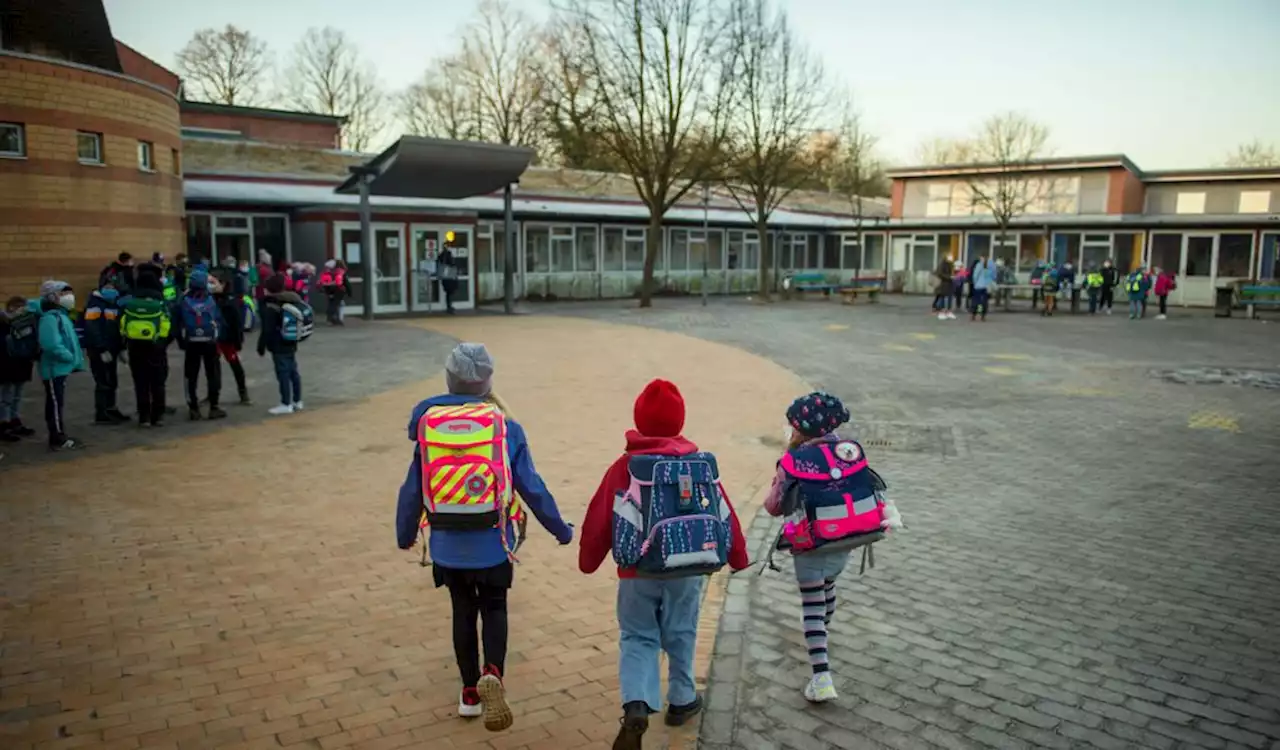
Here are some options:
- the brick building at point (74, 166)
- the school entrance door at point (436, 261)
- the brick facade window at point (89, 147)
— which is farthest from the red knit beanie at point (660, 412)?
the school entrance door at point (436, 261)

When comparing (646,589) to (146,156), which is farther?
(146,156)

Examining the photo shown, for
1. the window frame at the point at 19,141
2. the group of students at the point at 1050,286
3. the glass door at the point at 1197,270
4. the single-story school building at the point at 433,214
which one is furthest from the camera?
the glass door at the point at 1197,270

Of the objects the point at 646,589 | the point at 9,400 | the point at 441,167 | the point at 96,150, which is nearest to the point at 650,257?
the point at 441,167

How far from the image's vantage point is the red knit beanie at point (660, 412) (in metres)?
3.81

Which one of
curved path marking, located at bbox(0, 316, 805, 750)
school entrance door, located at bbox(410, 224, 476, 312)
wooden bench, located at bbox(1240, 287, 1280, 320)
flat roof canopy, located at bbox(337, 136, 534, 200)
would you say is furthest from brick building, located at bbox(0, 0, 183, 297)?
wooden bench, located at bbox(1240, 287, 1280, 320)

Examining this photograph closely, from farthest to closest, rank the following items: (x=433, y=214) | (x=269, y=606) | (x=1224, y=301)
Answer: (x=1224, y=301)
(x=433, y=214)
(x=269, y=606)

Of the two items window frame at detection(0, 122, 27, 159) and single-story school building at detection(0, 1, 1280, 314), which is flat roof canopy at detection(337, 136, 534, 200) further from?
window frame at detection(0, 122, 27, 159)

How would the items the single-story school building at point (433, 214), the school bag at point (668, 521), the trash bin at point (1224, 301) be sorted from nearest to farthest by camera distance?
the school bag at point (668, 521), the single-story school building at point (433, 214), the trash bin at point (1224, 301)

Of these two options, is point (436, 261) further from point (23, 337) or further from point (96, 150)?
point (23, 337)

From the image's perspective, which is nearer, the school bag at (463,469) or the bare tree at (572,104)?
the school bag at (463,469)

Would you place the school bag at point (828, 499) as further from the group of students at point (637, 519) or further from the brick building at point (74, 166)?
the brick building at point (74, 166)

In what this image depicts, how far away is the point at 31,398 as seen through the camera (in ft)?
40.6

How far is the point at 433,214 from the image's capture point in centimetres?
2706

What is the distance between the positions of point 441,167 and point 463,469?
1937cm
